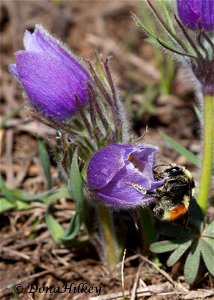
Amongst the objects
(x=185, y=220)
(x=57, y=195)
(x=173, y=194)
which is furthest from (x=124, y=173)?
(x=57, y=195)

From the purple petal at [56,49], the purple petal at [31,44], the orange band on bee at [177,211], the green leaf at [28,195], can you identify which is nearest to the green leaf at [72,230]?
the green leaf at [28,195]

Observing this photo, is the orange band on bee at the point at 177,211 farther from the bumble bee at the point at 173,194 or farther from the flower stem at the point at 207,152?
the flower stem at the point at 207,152

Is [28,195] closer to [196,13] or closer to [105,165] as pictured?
[105,165]

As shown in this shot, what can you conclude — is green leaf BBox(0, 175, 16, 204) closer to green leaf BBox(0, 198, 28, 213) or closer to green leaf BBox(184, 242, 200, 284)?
green leaf BBox(0, 198, 28, 213)

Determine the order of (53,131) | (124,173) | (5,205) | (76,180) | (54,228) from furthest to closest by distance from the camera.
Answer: (53,131)
(5,205)
(54,228)
(76,180)
(124,173)

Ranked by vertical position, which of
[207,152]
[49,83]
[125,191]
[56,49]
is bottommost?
[125,191]

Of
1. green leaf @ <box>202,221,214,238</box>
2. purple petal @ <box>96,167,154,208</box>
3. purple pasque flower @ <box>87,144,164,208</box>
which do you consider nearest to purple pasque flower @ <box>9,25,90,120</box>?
purple pasque flower @ <box>87,144,164,208</box>

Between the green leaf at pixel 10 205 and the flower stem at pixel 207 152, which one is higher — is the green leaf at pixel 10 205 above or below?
below
